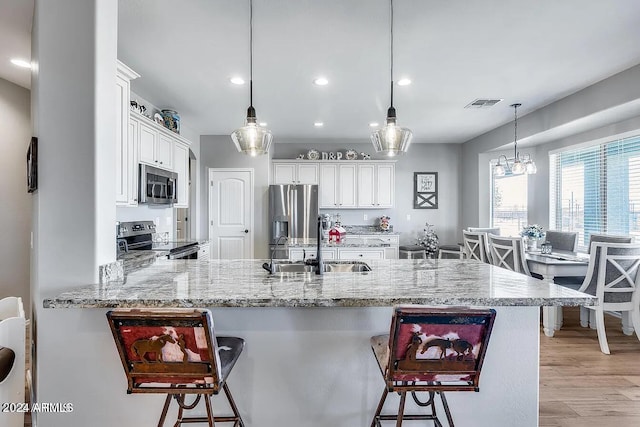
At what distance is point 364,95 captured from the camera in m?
3.98

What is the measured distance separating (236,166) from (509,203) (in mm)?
4659

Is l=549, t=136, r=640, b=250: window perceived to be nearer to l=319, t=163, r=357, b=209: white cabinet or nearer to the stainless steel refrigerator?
l=319, t=163, r=357, b=209: white cabinet

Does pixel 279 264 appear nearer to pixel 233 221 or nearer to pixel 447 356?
pixel 447 356

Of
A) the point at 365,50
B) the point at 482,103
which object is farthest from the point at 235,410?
the point at 482,103

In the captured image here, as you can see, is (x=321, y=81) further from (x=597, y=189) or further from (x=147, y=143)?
(x=597, y=189)

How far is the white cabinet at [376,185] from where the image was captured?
20.9 ft

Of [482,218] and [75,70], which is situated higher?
[75,70]

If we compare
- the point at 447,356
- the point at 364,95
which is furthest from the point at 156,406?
the point at 364,95

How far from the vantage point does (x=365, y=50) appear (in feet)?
9.45

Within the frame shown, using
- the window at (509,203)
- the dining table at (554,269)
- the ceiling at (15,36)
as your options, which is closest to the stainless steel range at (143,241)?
the ceiling at (15,36)

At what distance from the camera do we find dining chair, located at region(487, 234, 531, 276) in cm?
366

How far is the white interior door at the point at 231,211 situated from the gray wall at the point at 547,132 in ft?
12.9

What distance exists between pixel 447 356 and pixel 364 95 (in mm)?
3216

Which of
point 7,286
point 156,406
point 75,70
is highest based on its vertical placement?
point 75,70
